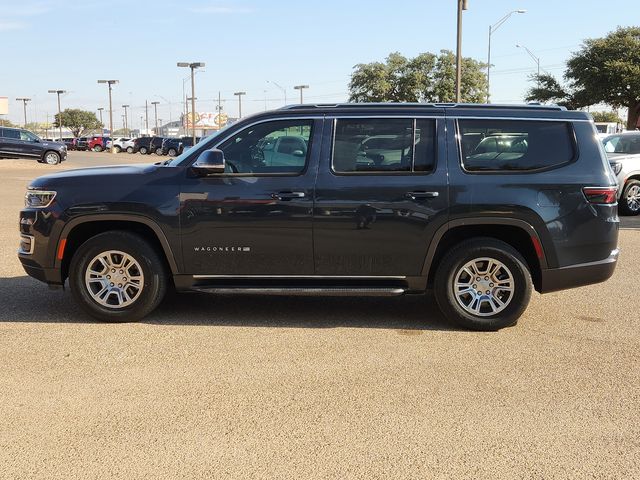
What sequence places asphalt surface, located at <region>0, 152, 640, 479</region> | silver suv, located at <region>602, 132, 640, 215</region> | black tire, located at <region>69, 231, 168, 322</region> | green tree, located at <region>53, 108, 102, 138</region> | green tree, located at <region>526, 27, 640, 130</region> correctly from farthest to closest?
green tree, located at <region>53, 108, 102, 138</region> → green tree, located at <region>526, 27, 640, 130</region> → silver suv, located at <region>602, 132, 640, 215</region> → black tire, located at <region>69, 231, 168, 322</region> → asphalt surface, located at <region>0, 152, 640, 479</region>

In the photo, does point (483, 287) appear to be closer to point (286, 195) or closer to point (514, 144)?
point (514, 144)

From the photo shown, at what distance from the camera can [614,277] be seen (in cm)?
764

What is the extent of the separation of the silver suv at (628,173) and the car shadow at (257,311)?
Answer: 335 inches

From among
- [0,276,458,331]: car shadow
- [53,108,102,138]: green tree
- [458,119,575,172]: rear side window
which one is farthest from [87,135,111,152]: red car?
[458,119,575,172]: rear side window

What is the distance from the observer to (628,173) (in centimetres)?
1342

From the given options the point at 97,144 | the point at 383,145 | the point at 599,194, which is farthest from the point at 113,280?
the point at 97,144

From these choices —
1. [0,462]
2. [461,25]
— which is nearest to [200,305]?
[0,462]

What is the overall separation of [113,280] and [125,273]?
12 cm

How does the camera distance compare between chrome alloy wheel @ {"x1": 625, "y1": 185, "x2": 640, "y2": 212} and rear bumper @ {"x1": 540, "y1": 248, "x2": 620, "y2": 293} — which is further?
chrome alloy wheel @ {"x1": 625, "y1": 185, "x2": 640, "y2": 212}

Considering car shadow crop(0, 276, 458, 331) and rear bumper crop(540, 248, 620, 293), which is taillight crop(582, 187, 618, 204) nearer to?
rear bumper crop(540, 248, 620, 293)

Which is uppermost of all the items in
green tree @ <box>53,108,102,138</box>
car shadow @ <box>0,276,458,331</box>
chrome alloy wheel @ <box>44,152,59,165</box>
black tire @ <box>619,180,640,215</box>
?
green tree @ <box>53,108,102,138</box>

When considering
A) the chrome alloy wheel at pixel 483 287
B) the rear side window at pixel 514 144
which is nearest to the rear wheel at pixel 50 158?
the rear side window at pixel 514 144

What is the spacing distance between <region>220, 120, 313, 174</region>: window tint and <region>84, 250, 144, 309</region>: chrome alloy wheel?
1.23m

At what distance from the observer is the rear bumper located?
18.1 ft
